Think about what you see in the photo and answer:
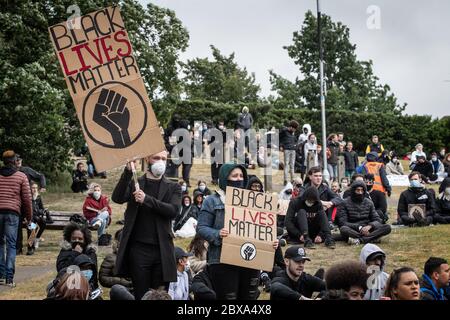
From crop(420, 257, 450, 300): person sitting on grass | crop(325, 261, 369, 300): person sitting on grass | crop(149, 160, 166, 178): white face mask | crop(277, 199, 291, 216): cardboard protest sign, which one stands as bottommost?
crop(420, 257, 450, 300): person sitting on grass

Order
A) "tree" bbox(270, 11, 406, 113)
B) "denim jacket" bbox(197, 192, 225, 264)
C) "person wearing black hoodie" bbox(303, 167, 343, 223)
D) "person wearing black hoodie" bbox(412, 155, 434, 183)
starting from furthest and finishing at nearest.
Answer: "tree" bbox(270, 11, 406, 113), "person wearing black hoodie" bbox(412, 155, 434, 183), "person wearing black hoodie" bbox(303, 167, 343, 223), "denim jacket" bbox(197, 192, 225, 264)

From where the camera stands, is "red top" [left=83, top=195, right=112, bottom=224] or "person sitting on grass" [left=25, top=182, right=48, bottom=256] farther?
"red top" [left=83, top=195, right=112, bottom=224]

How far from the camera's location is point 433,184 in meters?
29.1

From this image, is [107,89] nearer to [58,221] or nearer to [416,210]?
[416,210]

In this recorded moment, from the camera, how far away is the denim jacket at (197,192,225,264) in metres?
9.27

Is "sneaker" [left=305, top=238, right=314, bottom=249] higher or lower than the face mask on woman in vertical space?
lower

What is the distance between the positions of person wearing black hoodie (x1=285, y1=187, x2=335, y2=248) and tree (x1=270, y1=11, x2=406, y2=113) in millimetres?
44285

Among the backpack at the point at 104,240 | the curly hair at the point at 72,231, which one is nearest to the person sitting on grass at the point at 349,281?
the curly hair at the point at 72,231

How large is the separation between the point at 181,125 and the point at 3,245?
46.8 feet

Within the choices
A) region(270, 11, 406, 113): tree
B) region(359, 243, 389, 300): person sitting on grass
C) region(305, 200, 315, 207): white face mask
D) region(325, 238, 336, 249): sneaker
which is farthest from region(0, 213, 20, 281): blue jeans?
region(270, 11, 406, 113): tree

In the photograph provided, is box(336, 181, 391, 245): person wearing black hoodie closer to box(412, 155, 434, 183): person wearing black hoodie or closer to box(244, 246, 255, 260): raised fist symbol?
box(244, 246, 255, 260): raised fist symbol

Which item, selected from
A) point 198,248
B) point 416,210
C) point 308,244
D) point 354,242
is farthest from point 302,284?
point 416,210

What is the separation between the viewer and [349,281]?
766 centimetres

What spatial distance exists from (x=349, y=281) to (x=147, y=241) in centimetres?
209
